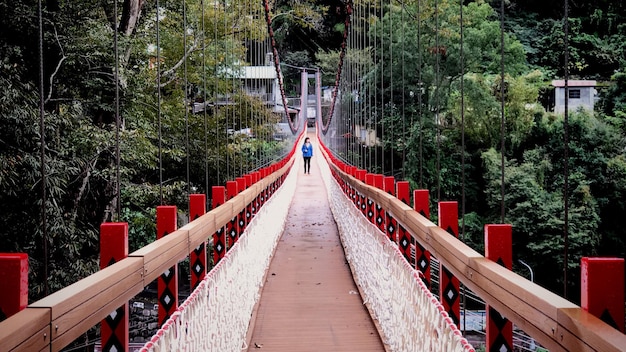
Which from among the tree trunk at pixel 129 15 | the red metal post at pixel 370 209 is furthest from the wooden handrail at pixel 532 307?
the tree trunk at pixel 129 15

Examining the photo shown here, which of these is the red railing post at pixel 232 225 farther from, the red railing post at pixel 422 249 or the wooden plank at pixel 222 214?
the red railing post at pixel 422 249

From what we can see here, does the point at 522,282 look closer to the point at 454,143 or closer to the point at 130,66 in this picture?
the point at 130,66

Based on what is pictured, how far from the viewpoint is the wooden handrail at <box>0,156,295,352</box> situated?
0.82 m

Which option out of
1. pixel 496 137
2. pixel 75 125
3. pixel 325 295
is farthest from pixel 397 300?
pixel 496 137

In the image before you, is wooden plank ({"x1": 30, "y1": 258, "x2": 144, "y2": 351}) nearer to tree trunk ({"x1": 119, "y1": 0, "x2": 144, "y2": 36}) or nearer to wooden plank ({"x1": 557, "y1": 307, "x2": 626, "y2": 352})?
wooden plank ({"x1": 557, "y1": 307, "x2": 626, "y2": 352})

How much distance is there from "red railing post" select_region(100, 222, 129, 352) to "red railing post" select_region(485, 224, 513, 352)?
0.90m

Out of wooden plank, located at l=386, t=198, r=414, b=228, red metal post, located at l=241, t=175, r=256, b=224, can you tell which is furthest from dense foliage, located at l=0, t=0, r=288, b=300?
wooden plank, located at l=386, t=198, r=414, b=228

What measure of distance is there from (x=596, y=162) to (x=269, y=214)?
11.9m

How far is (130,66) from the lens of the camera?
716cm

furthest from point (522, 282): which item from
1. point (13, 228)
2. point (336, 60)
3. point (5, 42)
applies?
point (336, 60)

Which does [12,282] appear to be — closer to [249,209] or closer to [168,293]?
[168,293]

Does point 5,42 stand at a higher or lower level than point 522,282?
higher

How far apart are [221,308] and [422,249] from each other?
1005mm

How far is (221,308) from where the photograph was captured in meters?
2.16
